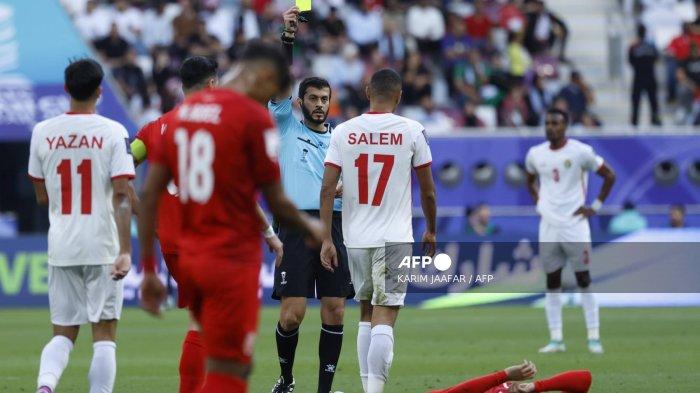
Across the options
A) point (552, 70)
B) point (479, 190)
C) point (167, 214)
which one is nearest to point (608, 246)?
point (479, 190)

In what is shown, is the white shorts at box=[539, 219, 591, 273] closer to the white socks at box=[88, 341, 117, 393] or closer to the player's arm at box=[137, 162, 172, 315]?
the white socks at box=[88, 341, 117, 393]

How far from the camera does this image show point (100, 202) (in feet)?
31.8

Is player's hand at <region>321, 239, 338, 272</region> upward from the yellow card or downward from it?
downward

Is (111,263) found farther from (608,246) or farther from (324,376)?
(608,246)

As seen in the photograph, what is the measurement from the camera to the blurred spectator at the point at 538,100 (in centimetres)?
2808

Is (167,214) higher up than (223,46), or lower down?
lower down

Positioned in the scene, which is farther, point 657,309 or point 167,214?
point 657,309

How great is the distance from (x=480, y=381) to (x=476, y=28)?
819 inches

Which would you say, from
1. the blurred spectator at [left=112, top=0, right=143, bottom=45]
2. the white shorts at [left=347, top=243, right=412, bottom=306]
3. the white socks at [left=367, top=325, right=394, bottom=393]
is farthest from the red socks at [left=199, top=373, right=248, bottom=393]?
the blurred spectator at [left=112, top=0, right=143, bottom=45]

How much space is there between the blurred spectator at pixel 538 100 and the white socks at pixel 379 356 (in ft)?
59.3

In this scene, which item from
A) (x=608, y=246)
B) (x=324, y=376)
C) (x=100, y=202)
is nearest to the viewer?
(x=100, y=202)

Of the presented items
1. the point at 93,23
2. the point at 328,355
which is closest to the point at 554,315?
the point at 328,355

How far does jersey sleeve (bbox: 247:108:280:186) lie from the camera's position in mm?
7312

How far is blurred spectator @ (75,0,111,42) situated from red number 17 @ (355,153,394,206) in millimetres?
18925
